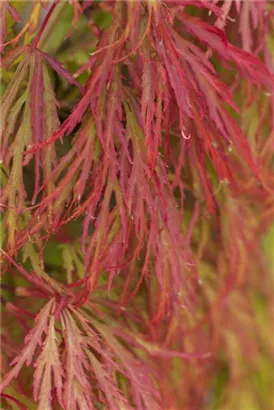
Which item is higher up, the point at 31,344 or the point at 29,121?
the point at 29,121

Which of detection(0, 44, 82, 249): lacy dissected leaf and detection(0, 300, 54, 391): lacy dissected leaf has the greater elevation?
detection(0, 44, 82, 249): lacy dissected leaf

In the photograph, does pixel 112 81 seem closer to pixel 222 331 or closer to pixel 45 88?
pixel 45 88

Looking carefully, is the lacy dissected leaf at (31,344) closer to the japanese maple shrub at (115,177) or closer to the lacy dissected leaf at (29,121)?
the japanese maple shrub at (115,177)

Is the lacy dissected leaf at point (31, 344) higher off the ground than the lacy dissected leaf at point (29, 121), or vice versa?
the lacy dissected leaf at point (29, 121)

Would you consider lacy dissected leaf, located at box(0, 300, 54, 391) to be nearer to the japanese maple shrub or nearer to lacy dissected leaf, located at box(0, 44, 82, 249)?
the japanese maple shrub

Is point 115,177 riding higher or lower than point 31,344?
higher

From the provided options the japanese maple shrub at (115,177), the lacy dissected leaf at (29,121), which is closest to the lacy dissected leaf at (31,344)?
the japanese maple shrub at (115,177)

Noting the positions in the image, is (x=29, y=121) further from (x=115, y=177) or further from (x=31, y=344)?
(x=31, y=344)

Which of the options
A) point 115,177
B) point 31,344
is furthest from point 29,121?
point 31,344

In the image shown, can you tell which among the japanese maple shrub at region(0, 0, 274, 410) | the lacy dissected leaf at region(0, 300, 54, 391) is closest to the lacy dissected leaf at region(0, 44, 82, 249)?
the japanese maple shrub at region(0, 0, 274, 410)
